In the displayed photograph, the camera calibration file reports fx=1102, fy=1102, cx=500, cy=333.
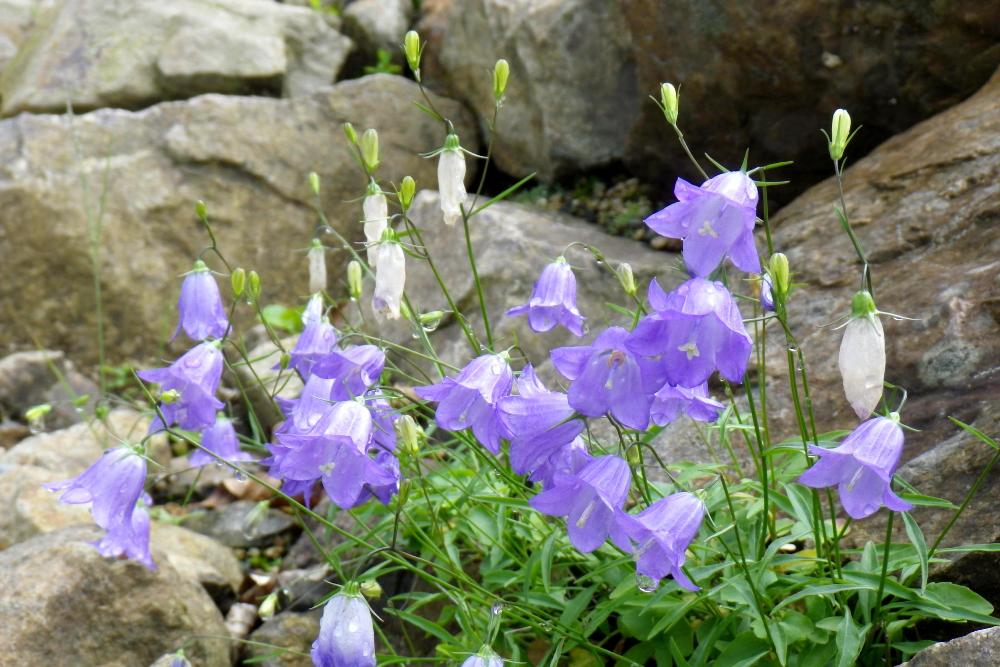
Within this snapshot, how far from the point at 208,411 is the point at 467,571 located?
1184 millimetres

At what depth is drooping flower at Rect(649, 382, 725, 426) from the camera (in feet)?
8.48

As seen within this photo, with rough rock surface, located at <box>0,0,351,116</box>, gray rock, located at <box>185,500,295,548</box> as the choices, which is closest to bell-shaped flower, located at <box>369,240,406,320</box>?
gray rock, located at <box>185,500,295,548</box>

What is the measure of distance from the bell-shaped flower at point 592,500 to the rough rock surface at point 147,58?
220 inches

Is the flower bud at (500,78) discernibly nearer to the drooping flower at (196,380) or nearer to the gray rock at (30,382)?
the drooping flower at (196,380)

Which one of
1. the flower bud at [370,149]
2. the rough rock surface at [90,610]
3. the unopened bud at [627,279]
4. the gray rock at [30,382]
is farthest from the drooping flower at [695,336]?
the gray rock at [30,382]

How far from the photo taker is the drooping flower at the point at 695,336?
2.18 meters

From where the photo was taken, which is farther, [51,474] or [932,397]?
[51,474]

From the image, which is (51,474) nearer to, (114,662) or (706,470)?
(114,662)

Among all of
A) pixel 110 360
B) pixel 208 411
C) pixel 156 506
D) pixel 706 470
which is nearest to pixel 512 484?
pixel 706 470

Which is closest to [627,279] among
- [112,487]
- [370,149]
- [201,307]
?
[370,149]

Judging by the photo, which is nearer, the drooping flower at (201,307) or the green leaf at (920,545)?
the green leaf at (920,545)

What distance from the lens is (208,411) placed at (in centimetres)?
306

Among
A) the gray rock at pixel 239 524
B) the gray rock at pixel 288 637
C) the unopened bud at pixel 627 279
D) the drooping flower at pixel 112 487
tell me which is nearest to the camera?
the drooping flower at pixel 112 487

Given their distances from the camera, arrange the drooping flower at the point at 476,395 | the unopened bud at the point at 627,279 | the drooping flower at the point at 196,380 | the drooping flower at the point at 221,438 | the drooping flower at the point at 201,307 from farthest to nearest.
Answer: the drooping flower at the point at 221,438
the drooping flower at the point at 201,307
the drooping flower at the point at 196,380
the unopened bud at the point at 627,279
the drooping flower at the point at 476,395
